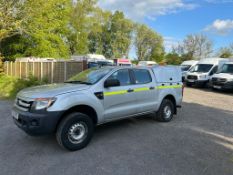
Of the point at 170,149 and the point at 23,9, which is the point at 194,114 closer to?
the point at 170,149

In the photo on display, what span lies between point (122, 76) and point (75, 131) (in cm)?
192

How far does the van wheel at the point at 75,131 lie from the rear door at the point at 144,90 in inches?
66.3

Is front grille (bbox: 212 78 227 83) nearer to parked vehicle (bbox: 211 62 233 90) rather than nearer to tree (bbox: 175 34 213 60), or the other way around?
parked vehicle (bbox: 211 62 233 90)

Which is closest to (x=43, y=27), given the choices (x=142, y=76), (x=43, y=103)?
(x=142, y=76)

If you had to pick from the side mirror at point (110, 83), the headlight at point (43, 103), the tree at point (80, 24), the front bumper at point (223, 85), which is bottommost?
the front bumper at point (223, 85)

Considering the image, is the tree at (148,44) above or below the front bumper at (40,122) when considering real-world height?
above

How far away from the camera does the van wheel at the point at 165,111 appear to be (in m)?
6.82

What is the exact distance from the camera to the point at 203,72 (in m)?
18.2

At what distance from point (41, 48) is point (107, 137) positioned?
1790 cm

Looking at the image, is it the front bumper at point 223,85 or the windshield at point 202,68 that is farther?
the windshield at point 202,68

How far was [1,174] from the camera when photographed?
3.69 meters

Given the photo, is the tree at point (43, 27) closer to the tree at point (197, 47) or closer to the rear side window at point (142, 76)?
the rear side window at point (142, 76)

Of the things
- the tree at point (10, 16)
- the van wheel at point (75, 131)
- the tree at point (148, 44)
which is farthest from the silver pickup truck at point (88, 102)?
the tree at point (148, 44)

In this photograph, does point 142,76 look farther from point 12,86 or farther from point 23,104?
point 12,86
